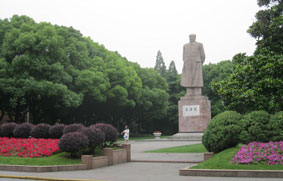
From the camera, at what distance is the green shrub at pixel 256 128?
13.7m

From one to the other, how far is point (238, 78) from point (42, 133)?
1059cm

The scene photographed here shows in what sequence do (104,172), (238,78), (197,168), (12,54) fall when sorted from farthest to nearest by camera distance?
1. (12,54)
2. (238,78)
3. (104,172)
4. (197,168)

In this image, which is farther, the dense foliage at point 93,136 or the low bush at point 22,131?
the low bush at point 22,131

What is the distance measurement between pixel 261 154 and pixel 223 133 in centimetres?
249

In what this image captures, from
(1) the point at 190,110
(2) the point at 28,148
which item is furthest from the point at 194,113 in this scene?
(2) the point at 28,148

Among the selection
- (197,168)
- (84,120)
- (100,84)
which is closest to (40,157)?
(197,168)

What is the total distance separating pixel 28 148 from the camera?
15.8 metres

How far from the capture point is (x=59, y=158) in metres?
14.4

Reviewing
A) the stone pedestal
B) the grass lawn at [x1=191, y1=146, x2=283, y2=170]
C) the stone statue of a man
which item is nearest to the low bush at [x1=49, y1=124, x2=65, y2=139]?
the grass lawn at [x1=191, y1=146, x2=283, y2=170]

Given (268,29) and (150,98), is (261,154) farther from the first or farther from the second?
(150,98)

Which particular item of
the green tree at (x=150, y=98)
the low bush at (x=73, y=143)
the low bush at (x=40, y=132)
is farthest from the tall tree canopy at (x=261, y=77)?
the green tree at (x=150, y=98)

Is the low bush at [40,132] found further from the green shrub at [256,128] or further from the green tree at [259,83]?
the green shrub at [256,128]

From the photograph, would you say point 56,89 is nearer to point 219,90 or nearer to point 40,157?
point 40,157

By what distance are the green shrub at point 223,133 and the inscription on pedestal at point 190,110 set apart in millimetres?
18538
